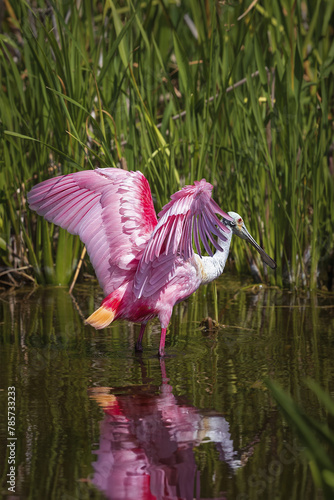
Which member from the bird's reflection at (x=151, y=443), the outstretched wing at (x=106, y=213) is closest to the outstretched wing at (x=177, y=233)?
the outstretched wing at (x=106, y=213)

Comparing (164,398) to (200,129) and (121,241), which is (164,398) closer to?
(121,241)

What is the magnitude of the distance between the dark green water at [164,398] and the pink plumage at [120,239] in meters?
0.27

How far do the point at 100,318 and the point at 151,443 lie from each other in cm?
139

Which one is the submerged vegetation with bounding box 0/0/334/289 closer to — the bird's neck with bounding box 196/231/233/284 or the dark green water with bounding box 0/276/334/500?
the dark green water with bounding box 0/276/334/500

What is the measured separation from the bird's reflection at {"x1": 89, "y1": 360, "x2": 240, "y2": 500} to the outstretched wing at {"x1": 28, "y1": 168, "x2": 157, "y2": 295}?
0.96 metres

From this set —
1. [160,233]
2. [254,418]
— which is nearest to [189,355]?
[160,233]

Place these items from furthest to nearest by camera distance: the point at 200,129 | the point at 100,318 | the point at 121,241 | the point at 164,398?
the point at 200,129 → the point at 121,241 → the point at 100,318 → the point at 164,398

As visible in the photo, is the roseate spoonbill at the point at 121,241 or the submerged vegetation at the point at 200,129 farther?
the submerged vegetation at the point at 200,129

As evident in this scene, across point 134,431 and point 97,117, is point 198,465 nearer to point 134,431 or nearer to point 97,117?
point 134,431

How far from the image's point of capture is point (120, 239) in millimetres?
4500

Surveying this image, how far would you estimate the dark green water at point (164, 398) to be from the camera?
2680mm

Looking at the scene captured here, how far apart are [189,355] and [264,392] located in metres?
0.79

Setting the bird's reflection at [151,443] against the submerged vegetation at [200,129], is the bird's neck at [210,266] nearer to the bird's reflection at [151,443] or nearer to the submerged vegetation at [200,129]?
the submerged vegetation at [200,129]

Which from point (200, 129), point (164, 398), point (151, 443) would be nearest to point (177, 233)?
point (164, 398)
